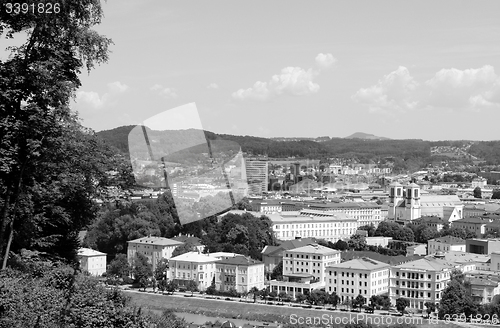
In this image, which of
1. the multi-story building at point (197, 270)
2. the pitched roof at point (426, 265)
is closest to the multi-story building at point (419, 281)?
the pitched roof at point (426, 265)

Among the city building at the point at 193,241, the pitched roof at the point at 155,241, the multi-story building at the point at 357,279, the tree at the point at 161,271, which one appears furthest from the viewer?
the city building at the point at 193,241

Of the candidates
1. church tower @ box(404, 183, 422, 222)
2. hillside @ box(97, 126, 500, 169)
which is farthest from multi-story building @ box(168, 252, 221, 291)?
hillside @ box(97, 126, 500, 169)

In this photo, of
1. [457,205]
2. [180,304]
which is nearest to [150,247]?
[180,304]

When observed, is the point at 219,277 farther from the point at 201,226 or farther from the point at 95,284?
the point at 95,284

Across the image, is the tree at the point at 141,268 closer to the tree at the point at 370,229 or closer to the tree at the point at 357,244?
the tree at the point at 357,244

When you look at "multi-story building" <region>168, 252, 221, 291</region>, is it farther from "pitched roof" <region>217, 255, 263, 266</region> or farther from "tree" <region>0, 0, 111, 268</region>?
"tree" <region>0, 0, 111, 268</region>

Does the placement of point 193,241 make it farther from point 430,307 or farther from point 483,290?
point 483,290
